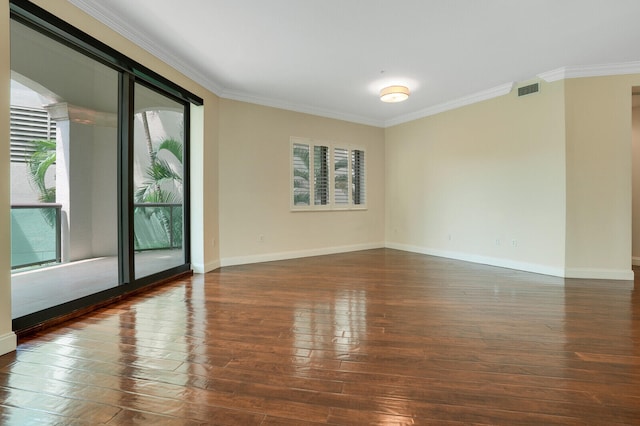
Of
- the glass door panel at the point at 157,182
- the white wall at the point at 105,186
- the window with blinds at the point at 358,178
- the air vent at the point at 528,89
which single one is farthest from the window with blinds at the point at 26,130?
the air vent at the point at 528,89

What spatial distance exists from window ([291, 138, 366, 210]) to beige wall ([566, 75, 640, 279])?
3802mm

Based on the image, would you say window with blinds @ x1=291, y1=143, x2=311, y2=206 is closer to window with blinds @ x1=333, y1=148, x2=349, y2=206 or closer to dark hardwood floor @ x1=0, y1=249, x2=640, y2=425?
window with blinds @ x1=333, y1=148, x2=349, y2=206

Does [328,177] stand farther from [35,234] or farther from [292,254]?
[35,234]

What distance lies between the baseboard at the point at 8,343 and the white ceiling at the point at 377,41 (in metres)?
2.89

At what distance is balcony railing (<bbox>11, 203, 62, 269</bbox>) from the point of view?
2.77 m

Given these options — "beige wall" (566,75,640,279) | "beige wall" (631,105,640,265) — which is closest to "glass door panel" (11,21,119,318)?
"beige wall" (566,75,640,279)

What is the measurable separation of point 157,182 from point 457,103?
5363 mm

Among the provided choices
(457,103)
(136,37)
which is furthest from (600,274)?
(136,37)

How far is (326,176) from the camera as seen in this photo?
21.8 feet

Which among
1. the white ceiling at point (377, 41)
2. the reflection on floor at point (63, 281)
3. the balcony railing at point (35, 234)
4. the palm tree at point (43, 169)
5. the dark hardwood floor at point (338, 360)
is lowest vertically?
the dark hardwood floor at point (338, 360)

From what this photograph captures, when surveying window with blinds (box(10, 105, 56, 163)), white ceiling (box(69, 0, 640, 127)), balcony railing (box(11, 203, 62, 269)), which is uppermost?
white ceiling (box(69, 0, 640, 127))

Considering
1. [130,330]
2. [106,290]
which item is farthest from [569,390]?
[106,290]

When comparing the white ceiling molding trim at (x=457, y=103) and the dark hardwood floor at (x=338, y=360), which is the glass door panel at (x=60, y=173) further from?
the white ceiling molding trim at (x=457, y=103)

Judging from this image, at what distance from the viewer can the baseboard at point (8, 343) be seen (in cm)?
222
